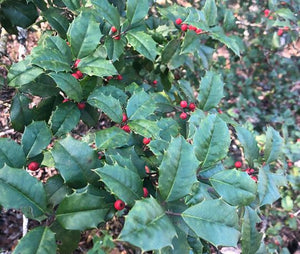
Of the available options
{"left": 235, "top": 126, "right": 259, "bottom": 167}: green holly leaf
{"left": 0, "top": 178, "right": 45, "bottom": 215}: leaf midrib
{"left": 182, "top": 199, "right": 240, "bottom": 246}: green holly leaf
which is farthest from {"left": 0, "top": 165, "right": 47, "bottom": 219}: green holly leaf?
{"left": 235, "top": 126, "right": 259, "bottom": 167}: green holly leaf

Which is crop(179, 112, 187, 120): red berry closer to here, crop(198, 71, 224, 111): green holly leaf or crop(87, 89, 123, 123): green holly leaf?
crop(198, 71, 224, 111): green holly leaf

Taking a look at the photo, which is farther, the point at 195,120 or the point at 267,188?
the point at 195,120

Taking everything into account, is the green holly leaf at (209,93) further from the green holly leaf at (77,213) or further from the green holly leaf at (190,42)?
the green holly leaf at (77,213)

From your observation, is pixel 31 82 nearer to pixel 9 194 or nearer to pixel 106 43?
pixel 106 43

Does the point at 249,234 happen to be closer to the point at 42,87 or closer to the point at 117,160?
the point at 117,160

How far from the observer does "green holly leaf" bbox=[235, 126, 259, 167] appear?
1.52 metres

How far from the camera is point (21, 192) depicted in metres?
1.00

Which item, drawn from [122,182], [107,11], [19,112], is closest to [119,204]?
[122,182]

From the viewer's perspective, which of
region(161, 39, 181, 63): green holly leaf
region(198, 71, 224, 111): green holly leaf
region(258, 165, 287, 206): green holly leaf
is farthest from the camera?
region(161, 39, 181, 63): green holly leaf

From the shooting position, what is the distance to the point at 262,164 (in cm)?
157

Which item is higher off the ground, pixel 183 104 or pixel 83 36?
pixel 83 36

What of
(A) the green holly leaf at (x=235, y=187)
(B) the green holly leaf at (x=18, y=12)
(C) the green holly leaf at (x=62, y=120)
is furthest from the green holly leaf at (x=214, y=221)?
(B) the green holly leaf at (x=18, y=12)

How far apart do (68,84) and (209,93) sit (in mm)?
769

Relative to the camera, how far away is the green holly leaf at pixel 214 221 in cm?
99
